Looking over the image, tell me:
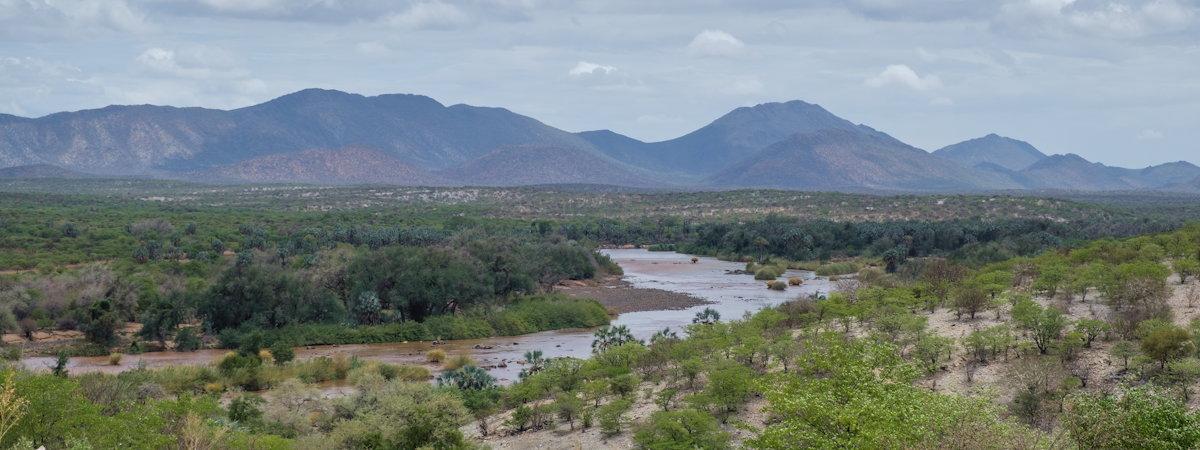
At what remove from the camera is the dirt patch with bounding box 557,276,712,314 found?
71244mm

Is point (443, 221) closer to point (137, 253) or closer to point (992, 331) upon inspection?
point (137, 253)

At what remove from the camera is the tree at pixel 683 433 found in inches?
1068

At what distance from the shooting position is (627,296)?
7600 cm

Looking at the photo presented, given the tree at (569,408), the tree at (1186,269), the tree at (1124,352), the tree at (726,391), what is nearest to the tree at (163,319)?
the tree at (569,408)

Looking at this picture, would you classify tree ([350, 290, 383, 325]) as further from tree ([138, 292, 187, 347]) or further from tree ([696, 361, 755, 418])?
tree ([696, 361, 755, 418])

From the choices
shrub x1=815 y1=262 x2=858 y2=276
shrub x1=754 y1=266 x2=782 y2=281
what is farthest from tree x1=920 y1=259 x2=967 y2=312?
shrub x1=815 y1=262 x2=858 y2=276

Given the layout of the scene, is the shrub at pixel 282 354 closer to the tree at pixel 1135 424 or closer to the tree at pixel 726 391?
the tree at pixel 726 391

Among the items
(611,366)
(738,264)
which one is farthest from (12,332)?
(738,264)

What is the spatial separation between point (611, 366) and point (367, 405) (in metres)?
9.36

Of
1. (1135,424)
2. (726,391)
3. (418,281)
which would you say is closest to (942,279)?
(726,391)

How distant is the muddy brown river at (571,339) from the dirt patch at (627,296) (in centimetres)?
146

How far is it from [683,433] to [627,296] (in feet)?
158

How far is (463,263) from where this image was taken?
64938 mm

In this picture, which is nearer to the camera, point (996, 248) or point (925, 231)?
point (996, 248)
